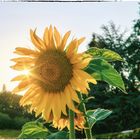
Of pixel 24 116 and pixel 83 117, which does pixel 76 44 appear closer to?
pixel 83 117

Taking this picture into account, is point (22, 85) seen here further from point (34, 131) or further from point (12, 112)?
point (12, 112)

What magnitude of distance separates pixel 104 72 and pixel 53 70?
86 millimetres

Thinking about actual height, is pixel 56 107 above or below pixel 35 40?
below

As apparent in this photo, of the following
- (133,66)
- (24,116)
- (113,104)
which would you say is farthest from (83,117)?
(133,66)

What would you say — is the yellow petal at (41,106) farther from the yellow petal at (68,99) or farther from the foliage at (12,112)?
the foliage at (12,112)

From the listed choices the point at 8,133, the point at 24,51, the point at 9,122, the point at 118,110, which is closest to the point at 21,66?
the point at 24,51

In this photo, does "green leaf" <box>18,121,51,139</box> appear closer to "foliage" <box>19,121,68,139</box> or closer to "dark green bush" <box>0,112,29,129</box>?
"foliage" <box>19,121,68,139</box>

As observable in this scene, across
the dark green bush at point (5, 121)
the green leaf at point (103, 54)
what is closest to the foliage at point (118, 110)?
the dark green bush at point (5, 121)

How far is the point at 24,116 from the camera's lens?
1295cm

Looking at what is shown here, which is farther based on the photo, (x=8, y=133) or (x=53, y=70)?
(x=8, y=133)

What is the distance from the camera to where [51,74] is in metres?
0.76

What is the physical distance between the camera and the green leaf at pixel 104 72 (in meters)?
0.73

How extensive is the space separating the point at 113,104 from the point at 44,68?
46.7ft

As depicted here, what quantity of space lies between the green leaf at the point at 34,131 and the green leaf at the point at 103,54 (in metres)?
0.17
